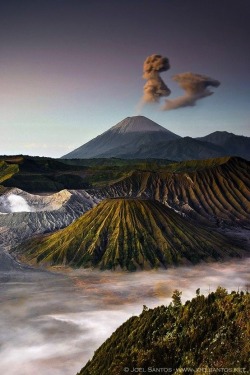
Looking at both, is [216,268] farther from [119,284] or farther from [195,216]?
[195,216]

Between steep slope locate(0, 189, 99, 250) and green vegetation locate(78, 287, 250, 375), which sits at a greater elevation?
steep slope locate(0, 189, 99, 250)

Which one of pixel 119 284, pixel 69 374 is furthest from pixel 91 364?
pixel 119 284

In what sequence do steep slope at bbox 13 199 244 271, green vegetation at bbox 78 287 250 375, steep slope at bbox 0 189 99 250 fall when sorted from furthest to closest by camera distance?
steep slope at bbox 0 189 99 250, steep slope at bbox 13 199 244 271, green vegetation at bbox 78 287 250 375

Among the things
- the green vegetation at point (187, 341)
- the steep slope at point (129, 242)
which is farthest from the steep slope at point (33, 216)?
the green vegetation at point (187, 341)

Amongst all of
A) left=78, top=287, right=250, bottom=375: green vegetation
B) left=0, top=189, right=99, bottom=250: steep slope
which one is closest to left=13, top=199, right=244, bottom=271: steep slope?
left=0, top=189, right=99, bottom=250: steep slope

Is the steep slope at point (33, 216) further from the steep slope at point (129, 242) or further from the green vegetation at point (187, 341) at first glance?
the green vegetation at point (187, 341)

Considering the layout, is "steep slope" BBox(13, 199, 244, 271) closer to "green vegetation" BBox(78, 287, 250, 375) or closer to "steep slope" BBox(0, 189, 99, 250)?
"steep slope" BBox(0, 189, 99, 250)
